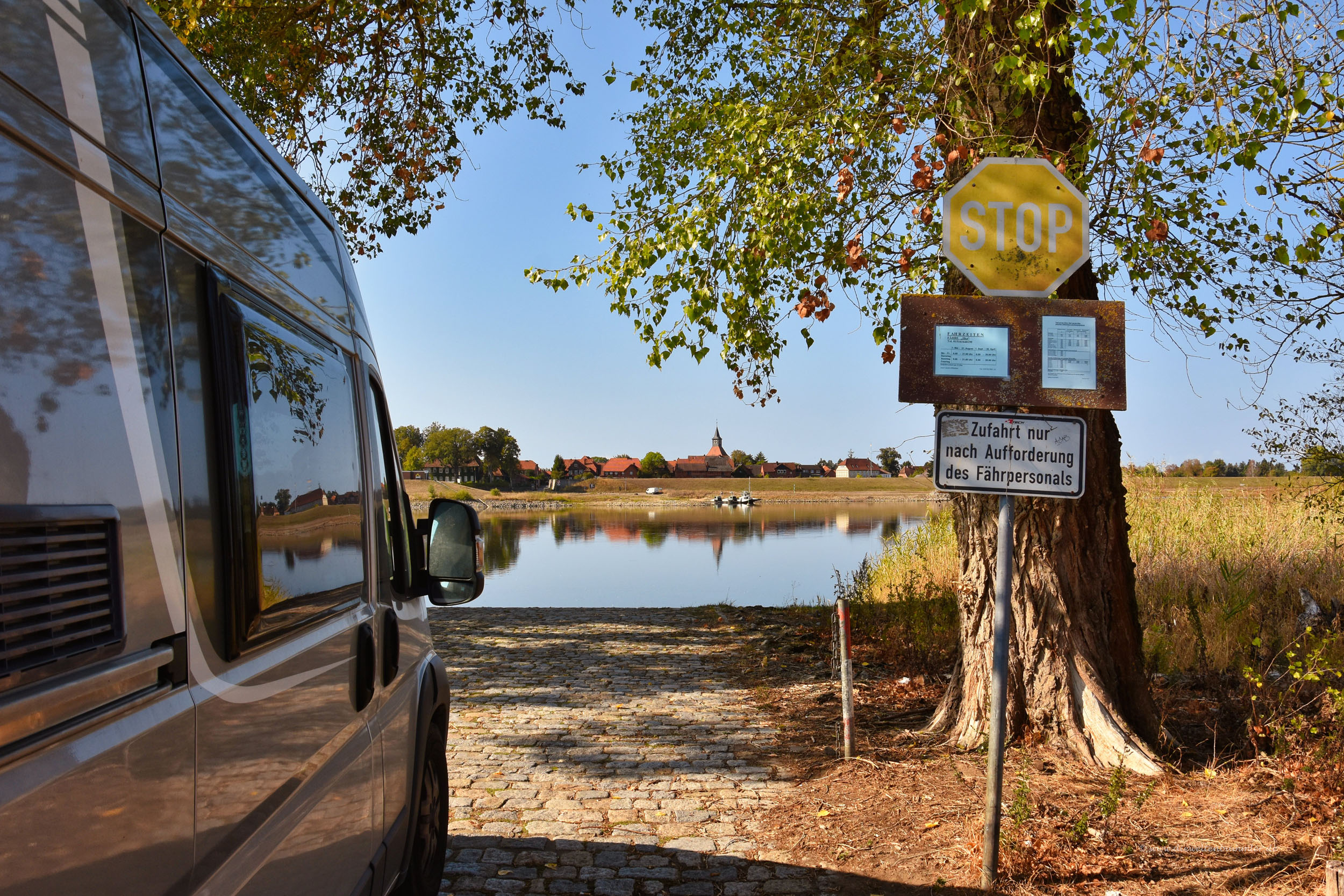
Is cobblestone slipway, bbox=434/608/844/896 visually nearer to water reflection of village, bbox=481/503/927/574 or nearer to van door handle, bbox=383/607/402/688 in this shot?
van door handle, bbox=383/607/402/688

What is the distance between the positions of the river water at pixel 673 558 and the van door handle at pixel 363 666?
1388 cm

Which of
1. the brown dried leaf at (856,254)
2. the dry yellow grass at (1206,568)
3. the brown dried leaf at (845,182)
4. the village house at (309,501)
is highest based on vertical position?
the brown dried leaf at (845,182)

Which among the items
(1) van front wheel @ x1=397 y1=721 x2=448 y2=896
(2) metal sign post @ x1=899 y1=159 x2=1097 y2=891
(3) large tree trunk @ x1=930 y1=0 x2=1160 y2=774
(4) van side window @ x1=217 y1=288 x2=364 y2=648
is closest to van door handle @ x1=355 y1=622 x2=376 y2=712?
(4) van side window @ x1=217 y1=288 x2=364 y2=648

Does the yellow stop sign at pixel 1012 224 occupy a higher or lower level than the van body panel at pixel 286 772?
higher

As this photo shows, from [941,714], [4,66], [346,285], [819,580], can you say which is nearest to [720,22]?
[941,714]

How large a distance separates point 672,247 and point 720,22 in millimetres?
4388

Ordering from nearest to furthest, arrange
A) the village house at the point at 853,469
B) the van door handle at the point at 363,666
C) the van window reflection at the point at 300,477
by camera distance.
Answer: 1. the van window reflection at the point at 300,477
2. the van door handle at the point at 363,666
3. the village house at the point at 853,469

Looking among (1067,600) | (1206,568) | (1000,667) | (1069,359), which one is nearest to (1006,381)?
(1069,359)

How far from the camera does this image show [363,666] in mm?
2980

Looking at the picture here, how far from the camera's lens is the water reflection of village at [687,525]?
130 ft

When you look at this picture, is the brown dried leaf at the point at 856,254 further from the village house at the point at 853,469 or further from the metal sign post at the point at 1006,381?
the village house at the point at 853,469

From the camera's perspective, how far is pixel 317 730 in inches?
97.1

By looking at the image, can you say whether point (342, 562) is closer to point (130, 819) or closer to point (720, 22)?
point (130, 819)

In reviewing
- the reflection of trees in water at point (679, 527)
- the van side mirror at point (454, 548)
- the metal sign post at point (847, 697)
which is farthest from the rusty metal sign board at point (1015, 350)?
the reflection of trees in water at point (679, 527)
